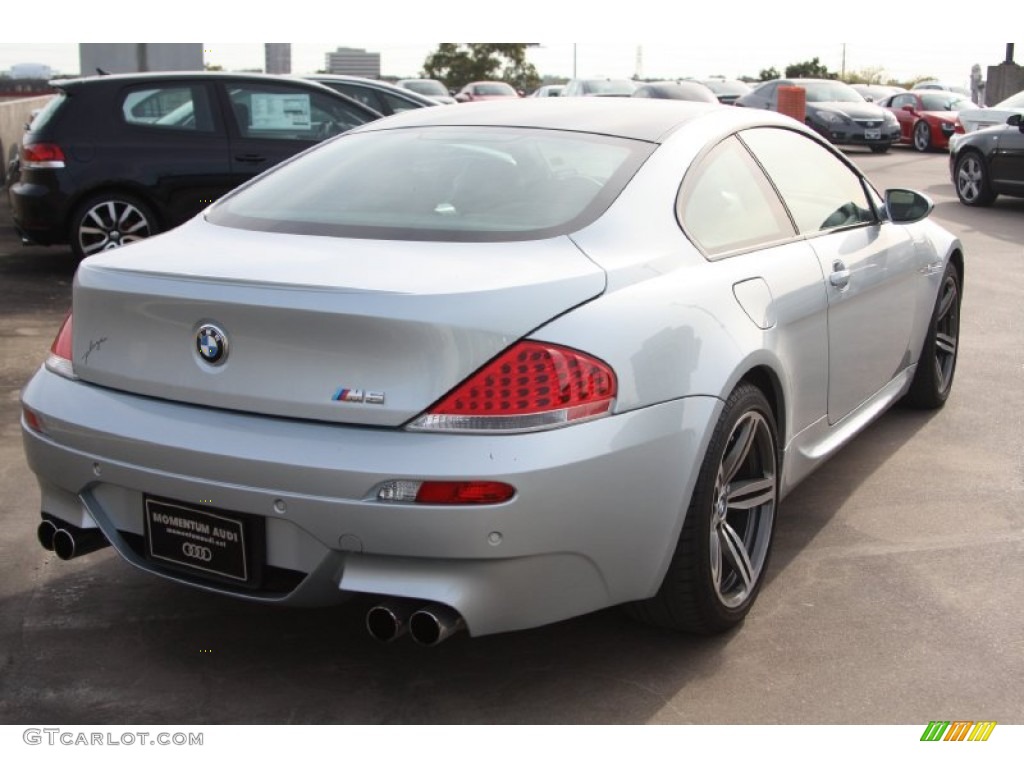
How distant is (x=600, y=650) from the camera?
11.7ft

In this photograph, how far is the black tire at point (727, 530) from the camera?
132 inches

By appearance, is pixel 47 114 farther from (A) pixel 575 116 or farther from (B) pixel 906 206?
(B) pixel 906 206

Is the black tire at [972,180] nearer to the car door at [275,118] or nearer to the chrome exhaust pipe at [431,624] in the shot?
the car door at [275,118]

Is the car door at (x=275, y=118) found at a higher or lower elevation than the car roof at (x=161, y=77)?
lower

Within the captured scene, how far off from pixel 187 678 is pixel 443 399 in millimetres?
1093

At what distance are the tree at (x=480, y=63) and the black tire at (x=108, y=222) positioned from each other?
186 ft

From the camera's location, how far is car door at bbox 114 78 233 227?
9.32 m

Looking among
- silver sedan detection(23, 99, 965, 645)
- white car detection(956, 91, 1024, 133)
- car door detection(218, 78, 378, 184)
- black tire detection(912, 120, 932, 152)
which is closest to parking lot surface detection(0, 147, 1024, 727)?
silver sedan detection(23, 99, 965, 645)

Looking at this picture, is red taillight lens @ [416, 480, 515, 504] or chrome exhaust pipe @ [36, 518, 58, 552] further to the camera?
chrome exhaust pipe @ [36, 518, 58, 552]

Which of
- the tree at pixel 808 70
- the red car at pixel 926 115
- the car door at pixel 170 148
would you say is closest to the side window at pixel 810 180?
the car door at pixel 170 148

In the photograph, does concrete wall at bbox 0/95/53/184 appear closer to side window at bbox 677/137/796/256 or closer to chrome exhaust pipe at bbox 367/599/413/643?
side window at bbox 677/137/796/256

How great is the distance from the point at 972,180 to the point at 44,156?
10.1 meters

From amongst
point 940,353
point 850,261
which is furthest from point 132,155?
point 850,261

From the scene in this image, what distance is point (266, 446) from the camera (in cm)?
299
